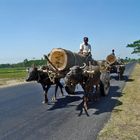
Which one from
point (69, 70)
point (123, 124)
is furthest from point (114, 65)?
point (123, 124)

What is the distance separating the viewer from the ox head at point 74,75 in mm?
11031

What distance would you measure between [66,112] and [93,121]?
1718 mm

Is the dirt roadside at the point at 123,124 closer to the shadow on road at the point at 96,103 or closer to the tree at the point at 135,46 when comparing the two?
the shadow on road at the point at 96,103

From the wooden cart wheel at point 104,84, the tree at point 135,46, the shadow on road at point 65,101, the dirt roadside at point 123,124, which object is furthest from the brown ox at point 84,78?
the tree at point 135,46

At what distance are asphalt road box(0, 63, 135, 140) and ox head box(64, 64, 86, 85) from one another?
1045 millimetres

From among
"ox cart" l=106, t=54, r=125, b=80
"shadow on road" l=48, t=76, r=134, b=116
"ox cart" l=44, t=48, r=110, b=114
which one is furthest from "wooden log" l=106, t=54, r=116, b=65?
"ox cart" l=44, t=48, r=110, b=114


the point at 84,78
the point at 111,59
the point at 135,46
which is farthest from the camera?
the point at 135,46

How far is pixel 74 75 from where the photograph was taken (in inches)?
438

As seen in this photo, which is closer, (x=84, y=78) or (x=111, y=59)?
(x=84, y=78)

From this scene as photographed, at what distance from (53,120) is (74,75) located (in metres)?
1.86

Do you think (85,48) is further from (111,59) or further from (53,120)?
(111,59)

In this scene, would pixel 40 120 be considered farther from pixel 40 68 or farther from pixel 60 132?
pixel 40 68

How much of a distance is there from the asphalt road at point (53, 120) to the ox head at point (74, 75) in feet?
3.43

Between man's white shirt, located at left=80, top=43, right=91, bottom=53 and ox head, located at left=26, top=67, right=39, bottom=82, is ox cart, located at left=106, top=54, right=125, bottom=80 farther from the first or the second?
ox head, located at left=26, top=67, right=39, bottom=82
